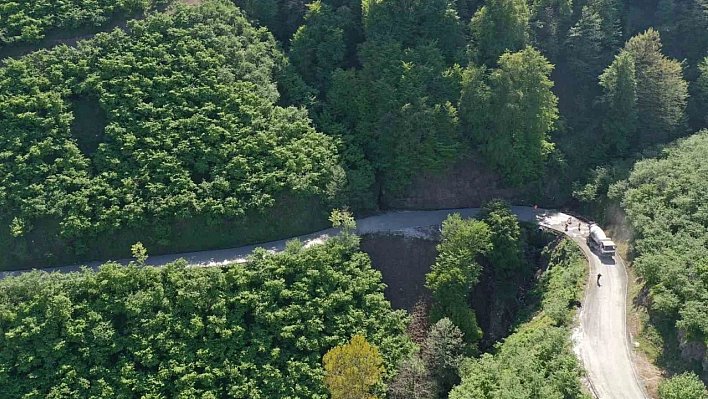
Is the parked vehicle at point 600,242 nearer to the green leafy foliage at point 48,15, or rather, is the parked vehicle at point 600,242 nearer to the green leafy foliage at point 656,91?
the green leafy foliage at point 656,91

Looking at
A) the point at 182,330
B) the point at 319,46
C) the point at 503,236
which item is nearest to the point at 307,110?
the point at 319,46

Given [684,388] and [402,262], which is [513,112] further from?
[684,388]

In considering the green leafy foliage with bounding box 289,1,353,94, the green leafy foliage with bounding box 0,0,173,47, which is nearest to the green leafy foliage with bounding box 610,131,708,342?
the green leafy foliage with bounding box 289,1,353,94

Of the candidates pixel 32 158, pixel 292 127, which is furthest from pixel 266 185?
pixel 32 158

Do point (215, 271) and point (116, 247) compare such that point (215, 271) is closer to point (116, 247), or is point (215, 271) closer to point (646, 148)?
point (116, 247)

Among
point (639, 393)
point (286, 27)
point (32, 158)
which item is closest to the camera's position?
point (639, 393)
